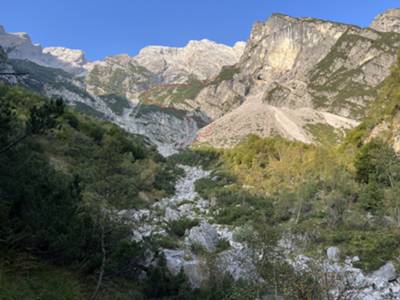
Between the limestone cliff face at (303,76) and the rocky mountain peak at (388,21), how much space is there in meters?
0.44

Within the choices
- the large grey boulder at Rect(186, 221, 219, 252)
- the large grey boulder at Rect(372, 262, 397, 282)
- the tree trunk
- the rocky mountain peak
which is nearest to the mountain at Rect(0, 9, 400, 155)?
the rocky mountain peak

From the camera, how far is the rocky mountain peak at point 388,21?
16800 centimetres

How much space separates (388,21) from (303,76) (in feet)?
169

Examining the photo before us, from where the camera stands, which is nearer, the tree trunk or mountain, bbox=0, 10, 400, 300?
the tree trunk

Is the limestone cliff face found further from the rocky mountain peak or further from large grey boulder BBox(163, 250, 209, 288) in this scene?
large grey boulder BBox(163, 250, 209, 288)

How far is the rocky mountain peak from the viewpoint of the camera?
168 metres

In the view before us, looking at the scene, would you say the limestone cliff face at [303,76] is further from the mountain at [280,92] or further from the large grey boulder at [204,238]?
the large grey boulder at [204,238]

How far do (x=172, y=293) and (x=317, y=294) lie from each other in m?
4.43

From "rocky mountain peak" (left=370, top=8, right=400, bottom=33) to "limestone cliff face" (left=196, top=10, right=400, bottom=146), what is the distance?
441 millimetres

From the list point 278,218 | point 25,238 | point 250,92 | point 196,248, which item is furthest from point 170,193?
point 250,92

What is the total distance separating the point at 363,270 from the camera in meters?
17.8

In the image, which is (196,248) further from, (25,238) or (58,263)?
(25,238)

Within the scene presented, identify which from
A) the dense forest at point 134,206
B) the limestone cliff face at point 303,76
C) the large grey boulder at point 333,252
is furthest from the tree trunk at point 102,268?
the limestone cliff face at point 303,76

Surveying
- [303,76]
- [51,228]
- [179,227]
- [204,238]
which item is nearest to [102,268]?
[51,228]
